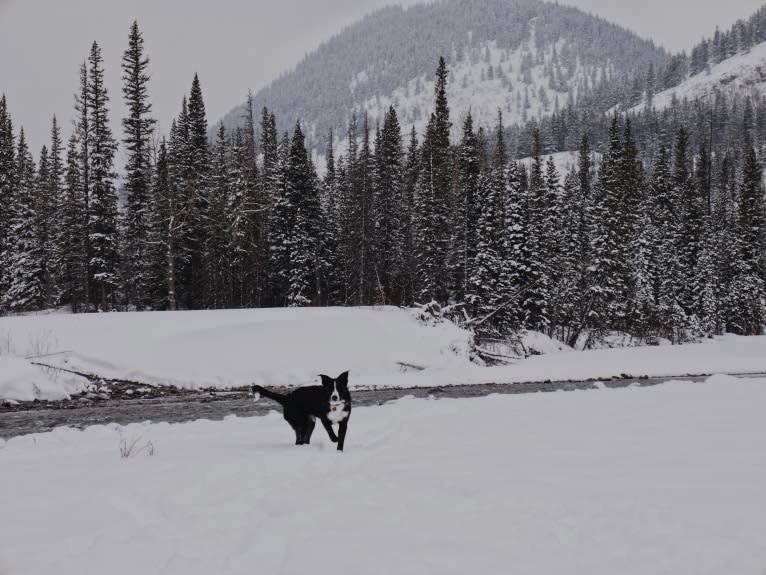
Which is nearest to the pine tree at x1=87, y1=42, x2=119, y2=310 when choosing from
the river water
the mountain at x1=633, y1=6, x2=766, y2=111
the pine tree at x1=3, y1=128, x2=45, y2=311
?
the pine tree at x1=3, y1=128, x2=45, y2=311

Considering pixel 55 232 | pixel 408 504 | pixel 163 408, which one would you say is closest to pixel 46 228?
pixel 55 232

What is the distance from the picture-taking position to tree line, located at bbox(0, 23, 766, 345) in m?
35.2

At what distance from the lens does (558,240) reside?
45.6 metres

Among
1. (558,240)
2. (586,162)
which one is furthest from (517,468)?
(586,162)

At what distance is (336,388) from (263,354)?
43.6ft

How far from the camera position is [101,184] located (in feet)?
113

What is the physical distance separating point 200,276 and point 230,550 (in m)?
38.0

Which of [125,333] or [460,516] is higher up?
[125,333]

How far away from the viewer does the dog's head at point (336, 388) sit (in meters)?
6.97

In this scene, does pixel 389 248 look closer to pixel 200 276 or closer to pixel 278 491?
pixel 200 276

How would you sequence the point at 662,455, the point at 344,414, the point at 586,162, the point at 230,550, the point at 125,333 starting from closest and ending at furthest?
the point at 230,550, the point at 662,455, the point at 344,414, the point at 125,333, the point at 586,162

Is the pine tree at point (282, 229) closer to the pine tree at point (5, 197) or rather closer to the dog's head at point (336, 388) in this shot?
the pine tree at point (5, 197)

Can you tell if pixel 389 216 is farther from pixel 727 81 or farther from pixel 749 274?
pixel 727 81

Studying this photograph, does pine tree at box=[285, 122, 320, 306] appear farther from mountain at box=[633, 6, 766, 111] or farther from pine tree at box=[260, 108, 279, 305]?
mountain at box=[633, 6, 766, 111]
